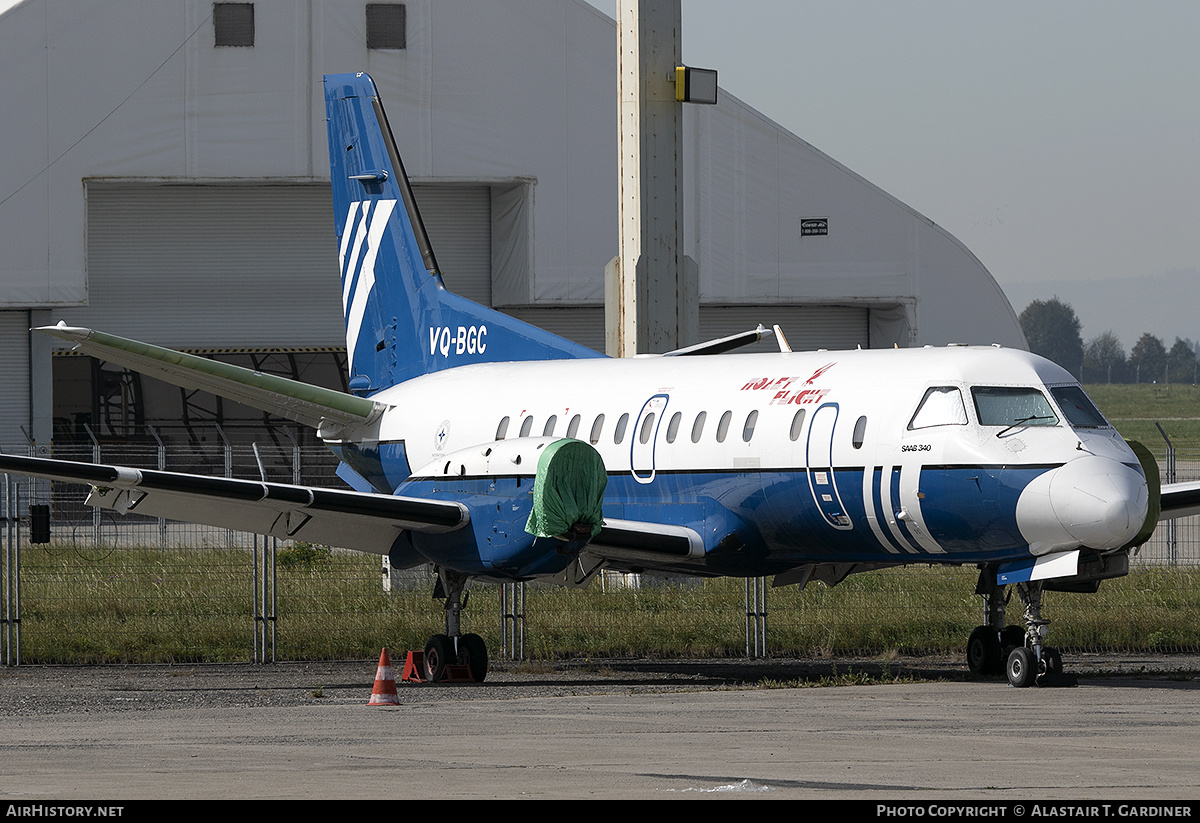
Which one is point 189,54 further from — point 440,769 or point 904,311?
point 440,769

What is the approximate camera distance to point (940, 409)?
14750mm

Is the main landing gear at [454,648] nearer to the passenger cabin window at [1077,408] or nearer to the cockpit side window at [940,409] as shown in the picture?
the cockpit side window at [940,409]

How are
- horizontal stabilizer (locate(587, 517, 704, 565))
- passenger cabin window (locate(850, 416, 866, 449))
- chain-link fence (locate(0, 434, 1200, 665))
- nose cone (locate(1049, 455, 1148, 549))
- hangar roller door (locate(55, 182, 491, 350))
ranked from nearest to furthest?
1. nose cone (locate(1049, 455, 1148, 549))
2. passenger cabin window (locate(850, 416, 866, 449))
3. horizontal stabilizer (locate(587, 517, 704, 565))
4. chain-link fence (locate(0, 434, 1200, 665))
5. hangar roller door (locate(55, 182, 491, 350))

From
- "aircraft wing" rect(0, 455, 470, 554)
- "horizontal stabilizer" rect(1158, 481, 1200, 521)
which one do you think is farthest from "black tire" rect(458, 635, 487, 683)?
"horizontal stabilizer" rect(1158, 481, 1200, 521)

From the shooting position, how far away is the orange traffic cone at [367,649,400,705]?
14117mm

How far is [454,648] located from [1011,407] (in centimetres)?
603

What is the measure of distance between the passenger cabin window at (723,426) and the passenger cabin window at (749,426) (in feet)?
0.69

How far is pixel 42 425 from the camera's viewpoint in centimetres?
4084

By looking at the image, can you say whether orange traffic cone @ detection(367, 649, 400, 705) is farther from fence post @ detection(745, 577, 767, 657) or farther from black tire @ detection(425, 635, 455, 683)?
fence post @ detection(745, 577, 767, 657)

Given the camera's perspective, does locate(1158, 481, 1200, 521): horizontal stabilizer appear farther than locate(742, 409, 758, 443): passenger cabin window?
Yes

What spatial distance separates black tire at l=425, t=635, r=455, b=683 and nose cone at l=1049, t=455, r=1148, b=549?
6280mm

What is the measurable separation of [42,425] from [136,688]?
1032 inches

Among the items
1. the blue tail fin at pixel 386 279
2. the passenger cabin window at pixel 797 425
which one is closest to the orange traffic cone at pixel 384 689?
the passenger cabin window at pixel 797 425
